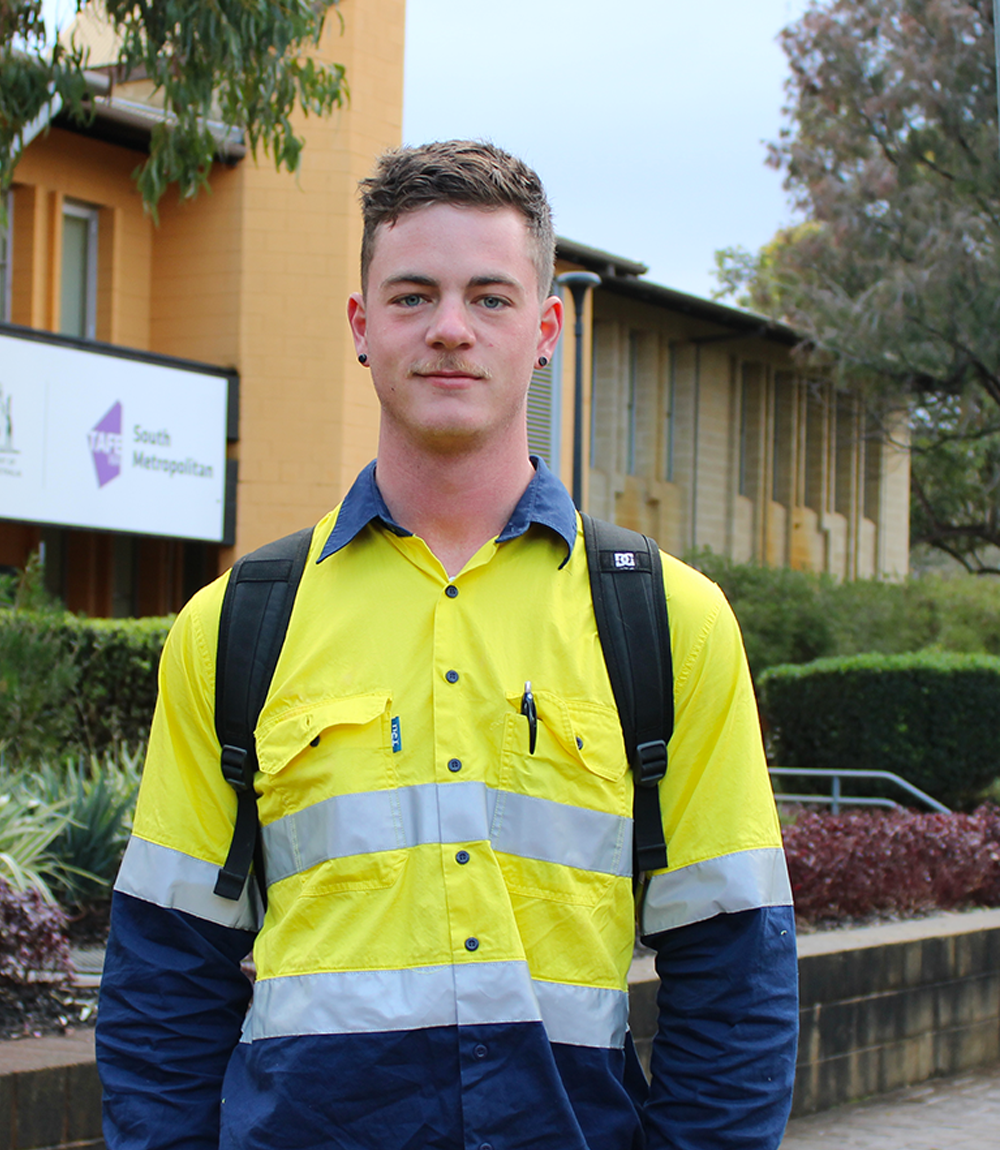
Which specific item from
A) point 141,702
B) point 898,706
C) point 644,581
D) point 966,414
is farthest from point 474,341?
point 966,414

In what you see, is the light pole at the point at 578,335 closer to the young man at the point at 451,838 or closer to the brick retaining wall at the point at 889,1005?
the brick retaining wall at the point at 889,1005

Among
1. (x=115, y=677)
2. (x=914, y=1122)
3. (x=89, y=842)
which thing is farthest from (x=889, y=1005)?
(x=115, y=677)

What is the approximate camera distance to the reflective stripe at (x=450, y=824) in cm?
221

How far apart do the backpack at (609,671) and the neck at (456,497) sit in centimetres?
16

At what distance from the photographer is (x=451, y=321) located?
228cm

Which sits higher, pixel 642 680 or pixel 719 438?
pixel 719 438

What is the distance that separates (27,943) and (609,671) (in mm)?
3648

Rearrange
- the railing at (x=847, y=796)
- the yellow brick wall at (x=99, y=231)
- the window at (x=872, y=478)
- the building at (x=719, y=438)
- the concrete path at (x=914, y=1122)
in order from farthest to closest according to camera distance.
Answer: the window at (x=872, y=478)
the building at (x=719, y=438)
the yellow brick wall at (x=99, y=231)
the railing at (x=847, y=796)
the concrete path at (x=914, y=1122)

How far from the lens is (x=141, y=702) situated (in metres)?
12.7

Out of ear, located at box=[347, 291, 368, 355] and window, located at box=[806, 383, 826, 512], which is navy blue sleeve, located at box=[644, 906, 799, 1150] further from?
window, located at box=[806, 383, 826, 512]

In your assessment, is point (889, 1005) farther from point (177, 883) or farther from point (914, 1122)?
point (177, 883)

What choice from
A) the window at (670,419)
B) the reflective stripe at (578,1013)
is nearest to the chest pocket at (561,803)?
the reflective stripe at (578,1013)

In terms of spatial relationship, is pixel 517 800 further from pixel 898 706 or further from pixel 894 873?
pixel 898 706

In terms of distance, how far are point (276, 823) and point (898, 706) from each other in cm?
1251
